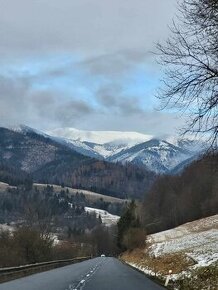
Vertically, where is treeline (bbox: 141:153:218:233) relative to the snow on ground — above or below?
above

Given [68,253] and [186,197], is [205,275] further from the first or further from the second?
[186,197]

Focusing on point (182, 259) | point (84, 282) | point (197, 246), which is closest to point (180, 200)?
point (197, 246)

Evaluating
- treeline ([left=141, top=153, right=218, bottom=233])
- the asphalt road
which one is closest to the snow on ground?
the asphalt road

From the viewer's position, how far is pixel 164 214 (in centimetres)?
17612

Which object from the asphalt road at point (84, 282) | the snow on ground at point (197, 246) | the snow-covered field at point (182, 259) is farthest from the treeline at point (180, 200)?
the asphalt road at point (84, 282)

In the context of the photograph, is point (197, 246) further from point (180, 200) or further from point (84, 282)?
point (180, 200)

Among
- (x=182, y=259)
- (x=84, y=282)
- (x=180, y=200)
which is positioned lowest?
(x=84, y=282)

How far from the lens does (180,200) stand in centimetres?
16750

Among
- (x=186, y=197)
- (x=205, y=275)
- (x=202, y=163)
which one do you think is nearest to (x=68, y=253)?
(x=186, y=197)

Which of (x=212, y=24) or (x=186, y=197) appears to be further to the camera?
(x=186, y=197)

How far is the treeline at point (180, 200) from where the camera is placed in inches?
5901

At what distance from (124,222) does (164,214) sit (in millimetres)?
33894

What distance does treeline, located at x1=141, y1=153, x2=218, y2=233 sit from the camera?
14988 centimetres

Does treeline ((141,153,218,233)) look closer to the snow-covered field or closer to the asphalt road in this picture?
the snow-covered field
